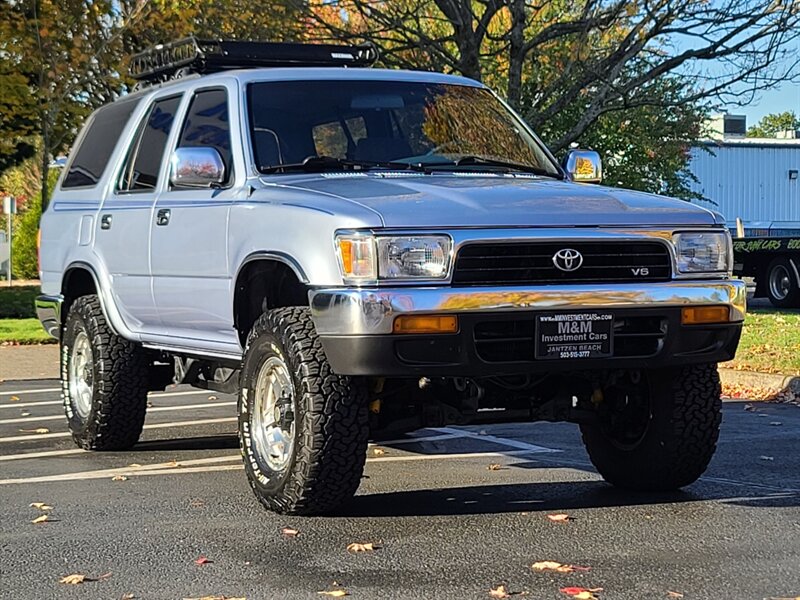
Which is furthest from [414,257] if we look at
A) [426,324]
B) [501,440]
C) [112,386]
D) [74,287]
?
[74,287]

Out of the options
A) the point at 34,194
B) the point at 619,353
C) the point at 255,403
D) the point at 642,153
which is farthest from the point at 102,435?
the point at 34,194

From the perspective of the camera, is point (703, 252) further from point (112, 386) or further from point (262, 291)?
point (112, 386)

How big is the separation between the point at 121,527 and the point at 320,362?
1113 mm

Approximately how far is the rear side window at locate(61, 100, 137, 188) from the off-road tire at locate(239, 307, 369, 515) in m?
2.91

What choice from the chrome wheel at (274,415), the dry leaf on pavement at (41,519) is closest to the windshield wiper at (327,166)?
the chrome wheel at (274,415)

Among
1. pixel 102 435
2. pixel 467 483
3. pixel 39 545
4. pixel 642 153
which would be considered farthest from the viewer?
pixel 642 153

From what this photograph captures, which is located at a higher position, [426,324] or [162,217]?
[162,217]

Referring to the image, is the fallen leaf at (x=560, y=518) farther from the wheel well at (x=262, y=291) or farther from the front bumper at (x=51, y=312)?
the front bumper at (x=51, y=312)

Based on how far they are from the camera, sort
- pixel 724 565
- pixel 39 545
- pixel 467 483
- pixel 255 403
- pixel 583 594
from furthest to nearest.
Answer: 1. pixel 467 483
2. pixel 255 403
3. pixel 39 545
4. pixel 724 565
5. pixel 583 594

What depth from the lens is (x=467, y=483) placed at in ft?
24.7

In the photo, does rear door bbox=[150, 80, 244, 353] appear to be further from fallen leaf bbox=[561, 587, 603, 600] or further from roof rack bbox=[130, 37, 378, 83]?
fallen leaf bbox=[561, 587, 603, 600]

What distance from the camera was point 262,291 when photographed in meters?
7.06

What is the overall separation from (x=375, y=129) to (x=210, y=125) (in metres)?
0.92

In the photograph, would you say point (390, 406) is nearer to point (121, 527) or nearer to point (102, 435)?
point (121, 527)
